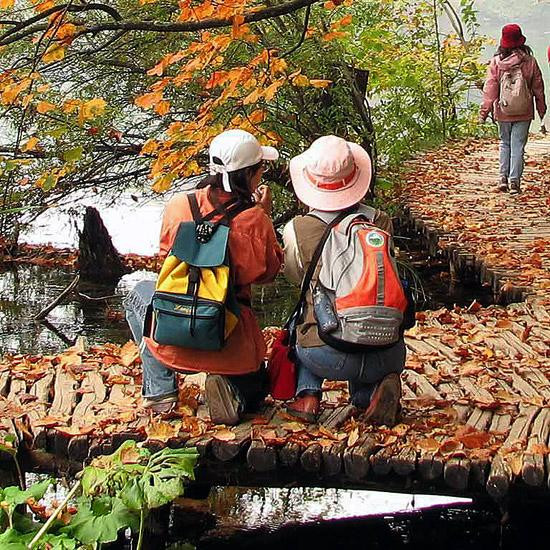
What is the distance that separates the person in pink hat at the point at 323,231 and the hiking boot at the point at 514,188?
839cm

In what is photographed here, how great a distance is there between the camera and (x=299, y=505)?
20.9 ft

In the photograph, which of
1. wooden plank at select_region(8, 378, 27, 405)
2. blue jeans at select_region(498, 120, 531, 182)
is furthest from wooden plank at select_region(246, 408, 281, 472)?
blue jeans at select_region(498, 120, 531, 182)

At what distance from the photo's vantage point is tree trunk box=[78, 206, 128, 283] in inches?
496

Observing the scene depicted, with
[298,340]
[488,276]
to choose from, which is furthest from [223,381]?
[488,276]

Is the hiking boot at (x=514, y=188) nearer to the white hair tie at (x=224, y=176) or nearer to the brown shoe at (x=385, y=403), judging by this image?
the brown shoe at (x=385, y=403)

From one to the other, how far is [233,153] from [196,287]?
1.95ft

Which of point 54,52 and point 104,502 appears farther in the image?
point 54,52

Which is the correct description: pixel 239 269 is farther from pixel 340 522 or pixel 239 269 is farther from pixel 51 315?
pixel 51 315

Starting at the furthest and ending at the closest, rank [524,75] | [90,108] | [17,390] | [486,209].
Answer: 1. [486,209]
2. [524,75]
3. [90,108]
4. [17,390]

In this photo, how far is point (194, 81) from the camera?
10.4 meters

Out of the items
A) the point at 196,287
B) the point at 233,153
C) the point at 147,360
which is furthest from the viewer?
the point at 147,360

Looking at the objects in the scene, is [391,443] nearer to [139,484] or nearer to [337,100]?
[139,484]

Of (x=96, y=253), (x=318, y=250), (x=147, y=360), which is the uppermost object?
(x=318, y=250)

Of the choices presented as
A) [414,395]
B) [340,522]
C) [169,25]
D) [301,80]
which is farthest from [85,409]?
[301,80]
